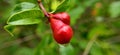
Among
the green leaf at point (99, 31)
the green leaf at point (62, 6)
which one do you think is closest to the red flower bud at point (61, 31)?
the green leaf at point (62, 6)

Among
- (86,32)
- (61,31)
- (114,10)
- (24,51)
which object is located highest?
(61,31)

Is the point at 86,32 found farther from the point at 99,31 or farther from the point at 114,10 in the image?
the point at 114,10

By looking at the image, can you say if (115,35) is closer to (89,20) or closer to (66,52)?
(89,20)

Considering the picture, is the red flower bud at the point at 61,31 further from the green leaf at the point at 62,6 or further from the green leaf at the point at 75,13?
the green leaf at the point at 75,13

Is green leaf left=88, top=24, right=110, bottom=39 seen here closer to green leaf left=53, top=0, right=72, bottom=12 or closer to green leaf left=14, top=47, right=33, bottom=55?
green leaf left=14, top=47, right=33, bottom=55

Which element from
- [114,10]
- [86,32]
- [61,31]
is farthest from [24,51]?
[61,31]

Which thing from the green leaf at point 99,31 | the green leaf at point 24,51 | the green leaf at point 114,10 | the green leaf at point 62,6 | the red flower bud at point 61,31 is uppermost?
the green leaf at point 62,6

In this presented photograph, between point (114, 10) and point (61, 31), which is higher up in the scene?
point (61, 31)

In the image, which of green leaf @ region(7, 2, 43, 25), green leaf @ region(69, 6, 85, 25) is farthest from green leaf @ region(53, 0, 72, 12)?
green leaf @ region(69, 6, 85, 25)
